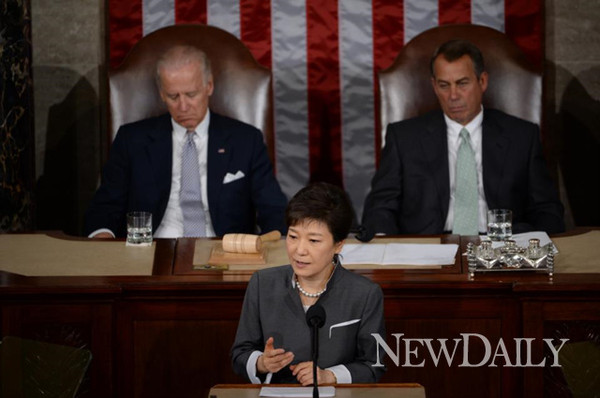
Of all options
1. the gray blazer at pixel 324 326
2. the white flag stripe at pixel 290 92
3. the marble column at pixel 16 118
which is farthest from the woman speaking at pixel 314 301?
the white flag stripe at pixel 290 92

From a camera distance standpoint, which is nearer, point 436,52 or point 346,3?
point 436,52

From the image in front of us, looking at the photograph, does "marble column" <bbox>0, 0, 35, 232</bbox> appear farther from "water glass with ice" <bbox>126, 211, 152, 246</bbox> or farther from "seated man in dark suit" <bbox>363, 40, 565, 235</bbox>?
"seated man in dark suit" <bbox>363, 40, 565, 235</bbox>

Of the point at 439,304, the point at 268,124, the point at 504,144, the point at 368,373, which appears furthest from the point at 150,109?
the point at 368,373

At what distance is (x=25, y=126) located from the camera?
520 centimetres

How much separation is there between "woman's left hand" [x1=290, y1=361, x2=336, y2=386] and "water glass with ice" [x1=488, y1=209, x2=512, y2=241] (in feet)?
4.48

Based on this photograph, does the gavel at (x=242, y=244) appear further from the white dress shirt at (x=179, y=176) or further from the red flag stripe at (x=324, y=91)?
the red flag stripe at (x=324, y=91)

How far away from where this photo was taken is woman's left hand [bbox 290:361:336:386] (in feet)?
8.28

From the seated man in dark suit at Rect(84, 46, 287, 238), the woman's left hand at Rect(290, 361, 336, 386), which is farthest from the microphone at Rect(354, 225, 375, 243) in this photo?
the woman's left hand at Rect(290, 361, 336, 386)

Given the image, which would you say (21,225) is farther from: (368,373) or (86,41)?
(368,373)

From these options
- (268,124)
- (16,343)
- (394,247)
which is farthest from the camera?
(268,124)

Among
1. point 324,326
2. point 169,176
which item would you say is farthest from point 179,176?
point 324,326

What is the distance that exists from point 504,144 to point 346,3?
4.46 feet

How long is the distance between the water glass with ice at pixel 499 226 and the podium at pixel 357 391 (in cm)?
147

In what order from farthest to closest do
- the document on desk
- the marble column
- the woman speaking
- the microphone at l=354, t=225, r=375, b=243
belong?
the marble column < the microphone at l=354, t=225, r=375, b=243 < the document on desk < the woman speaking
